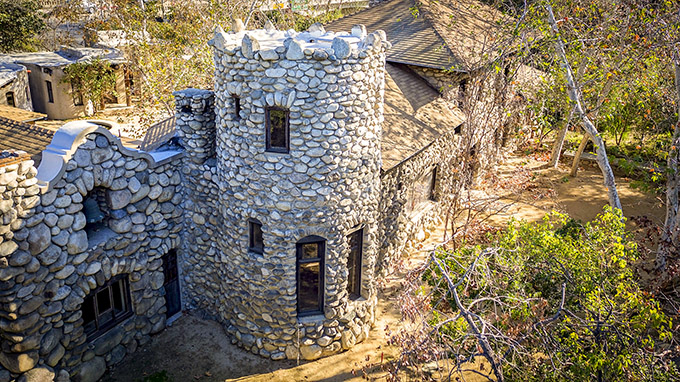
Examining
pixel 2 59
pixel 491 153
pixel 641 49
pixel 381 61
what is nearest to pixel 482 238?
pixel 491 153

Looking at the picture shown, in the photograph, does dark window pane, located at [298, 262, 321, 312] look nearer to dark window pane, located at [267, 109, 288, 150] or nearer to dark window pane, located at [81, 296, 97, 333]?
dark window pane, located at [267, 109, 288, 150]

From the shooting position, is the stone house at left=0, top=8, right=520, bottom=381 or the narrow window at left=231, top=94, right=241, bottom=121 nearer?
the stone house at left=0, top=8, right=520, bottom=381

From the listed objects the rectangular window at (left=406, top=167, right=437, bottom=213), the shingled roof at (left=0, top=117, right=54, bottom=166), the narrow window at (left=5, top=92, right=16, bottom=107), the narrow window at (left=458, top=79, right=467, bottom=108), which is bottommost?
the rectangular window at (left=406, top=167, right=437, bottom=213)

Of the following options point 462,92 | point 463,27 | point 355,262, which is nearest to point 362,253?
point 355,262

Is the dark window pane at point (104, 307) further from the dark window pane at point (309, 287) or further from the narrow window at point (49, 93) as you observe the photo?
the narrow window at point (49, 93)

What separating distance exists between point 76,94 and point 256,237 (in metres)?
21.6

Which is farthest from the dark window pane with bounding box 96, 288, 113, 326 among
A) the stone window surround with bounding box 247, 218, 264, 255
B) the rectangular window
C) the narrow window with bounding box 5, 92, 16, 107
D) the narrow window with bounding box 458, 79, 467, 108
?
the narrow window with bounding box 5, 92, 16, 107

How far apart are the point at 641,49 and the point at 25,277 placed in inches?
628

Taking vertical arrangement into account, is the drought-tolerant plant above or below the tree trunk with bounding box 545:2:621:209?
below

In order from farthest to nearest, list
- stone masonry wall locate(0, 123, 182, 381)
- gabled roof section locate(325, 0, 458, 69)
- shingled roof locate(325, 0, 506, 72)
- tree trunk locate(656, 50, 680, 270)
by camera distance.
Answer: gabled roof section locate(325, 0, 458, 69), shingled roof locate(325, 0, 506, 72), tree trunk locate(656, 50, 680, 270), stone masonry wall locate(0, 123, 182, 381)

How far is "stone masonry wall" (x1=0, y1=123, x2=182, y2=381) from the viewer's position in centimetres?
828

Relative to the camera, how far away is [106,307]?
404 inches

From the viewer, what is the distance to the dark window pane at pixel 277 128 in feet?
30.7

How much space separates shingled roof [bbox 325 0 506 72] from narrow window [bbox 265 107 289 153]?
24.5 feet
